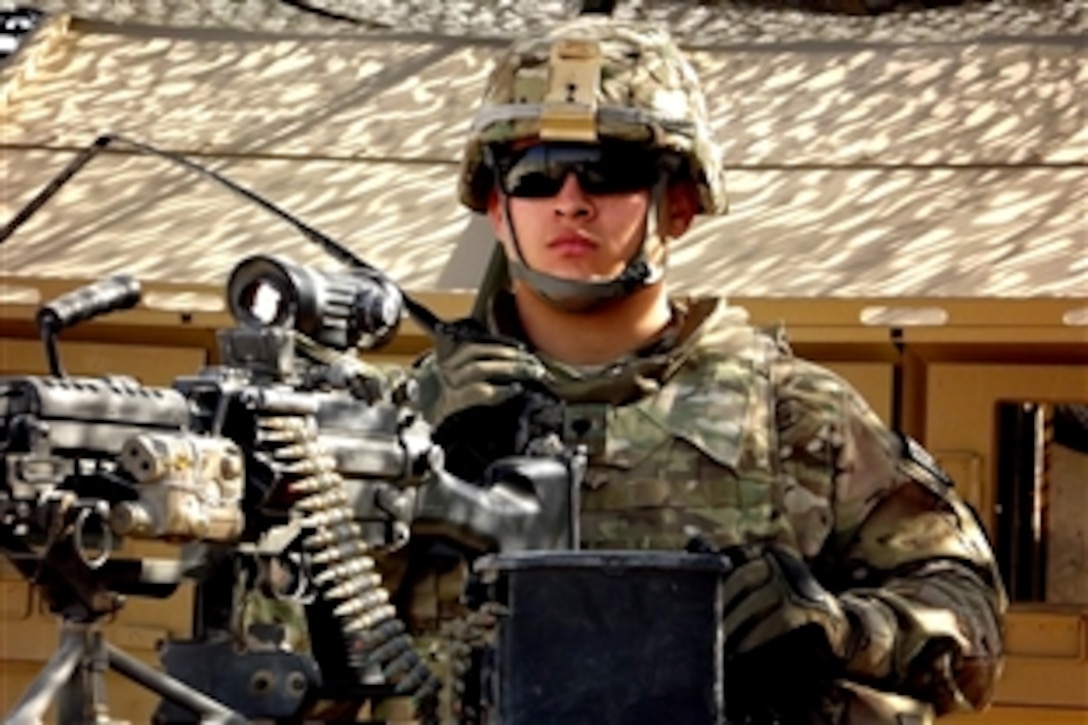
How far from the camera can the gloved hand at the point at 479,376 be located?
438cm

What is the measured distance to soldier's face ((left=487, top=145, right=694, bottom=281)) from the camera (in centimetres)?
437

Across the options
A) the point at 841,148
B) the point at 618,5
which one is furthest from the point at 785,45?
the point at 618,5

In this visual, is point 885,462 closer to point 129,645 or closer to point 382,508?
point 382,508

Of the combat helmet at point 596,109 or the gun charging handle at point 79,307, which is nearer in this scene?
the gun charging handle at point 79,307

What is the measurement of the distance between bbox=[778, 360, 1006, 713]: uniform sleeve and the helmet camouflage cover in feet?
1.21

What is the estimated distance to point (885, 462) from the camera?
14.5ft

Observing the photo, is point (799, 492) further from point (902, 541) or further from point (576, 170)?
point (576, 170)

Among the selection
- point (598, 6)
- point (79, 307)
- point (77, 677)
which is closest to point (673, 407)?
point (79, 307)

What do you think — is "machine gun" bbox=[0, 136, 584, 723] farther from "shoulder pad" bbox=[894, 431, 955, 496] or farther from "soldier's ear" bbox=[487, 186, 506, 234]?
"shoulder pad" bbox=[894, 431, 955, 496]

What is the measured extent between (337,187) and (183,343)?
2.64ft

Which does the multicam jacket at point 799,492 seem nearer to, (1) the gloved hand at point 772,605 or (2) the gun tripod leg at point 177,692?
(1) the gloved hand at point 772,605

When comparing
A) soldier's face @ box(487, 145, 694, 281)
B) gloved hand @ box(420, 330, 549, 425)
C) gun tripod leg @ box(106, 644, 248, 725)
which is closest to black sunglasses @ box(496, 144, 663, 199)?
soldier's face @ box(487, 145, 694, 281)

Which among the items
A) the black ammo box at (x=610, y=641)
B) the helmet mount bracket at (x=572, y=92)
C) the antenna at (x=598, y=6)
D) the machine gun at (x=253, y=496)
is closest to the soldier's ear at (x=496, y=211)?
the helmet mount bracket at (x=572, y=92)

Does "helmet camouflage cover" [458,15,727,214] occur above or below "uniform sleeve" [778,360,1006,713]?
above
